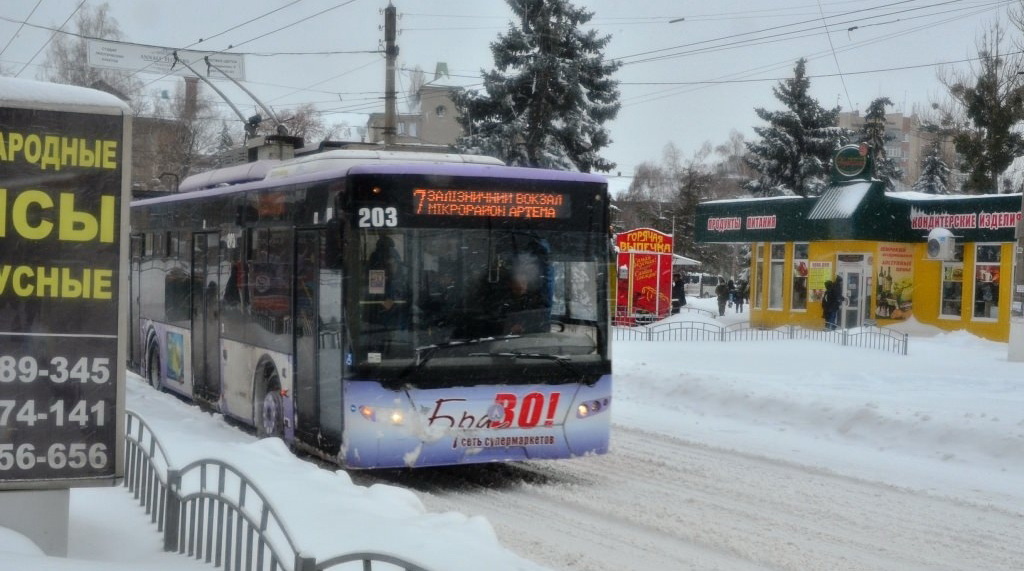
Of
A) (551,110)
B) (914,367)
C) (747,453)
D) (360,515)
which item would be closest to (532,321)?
(360,515)

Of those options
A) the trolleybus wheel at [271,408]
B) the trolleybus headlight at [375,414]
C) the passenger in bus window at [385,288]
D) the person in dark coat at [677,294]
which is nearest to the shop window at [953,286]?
the person in dark coat at [677,294]

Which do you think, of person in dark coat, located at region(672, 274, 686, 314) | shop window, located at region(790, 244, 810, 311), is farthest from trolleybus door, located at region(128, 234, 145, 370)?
person in dark coat, located at region(672, 274, 686, 314)

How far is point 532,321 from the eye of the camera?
10039 mm

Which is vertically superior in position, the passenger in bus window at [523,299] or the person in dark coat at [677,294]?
the passenger in bus window at [523,299]

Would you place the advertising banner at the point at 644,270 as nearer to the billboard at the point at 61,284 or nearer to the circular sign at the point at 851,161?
the circular sign at the point at 851,161

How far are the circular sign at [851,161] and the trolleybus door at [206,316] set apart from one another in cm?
2417

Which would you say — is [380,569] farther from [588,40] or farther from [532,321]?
[588,40]

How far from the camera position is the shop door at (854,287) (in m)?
33.1

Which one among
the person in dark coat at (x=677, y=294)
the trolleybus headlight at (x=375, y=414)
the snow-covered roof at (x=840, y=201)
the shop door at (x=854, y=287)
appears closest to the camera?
the trolleybus headlight at (x=375, y=414)

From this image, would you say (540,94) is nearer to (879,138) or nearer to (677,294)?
(677,294)

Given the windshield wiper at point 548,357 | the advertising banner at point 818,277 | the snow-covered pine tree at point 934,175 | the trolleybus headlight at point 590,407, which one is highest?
the snow-covered pine tree at point 934,175

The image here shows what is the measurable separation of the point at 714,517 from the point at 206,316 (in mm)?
7512

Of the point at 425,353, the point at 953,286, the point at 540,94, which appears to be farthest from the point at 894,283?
the point at 425,353

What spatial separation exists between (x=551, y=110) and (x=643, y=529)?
3591 centimetres
